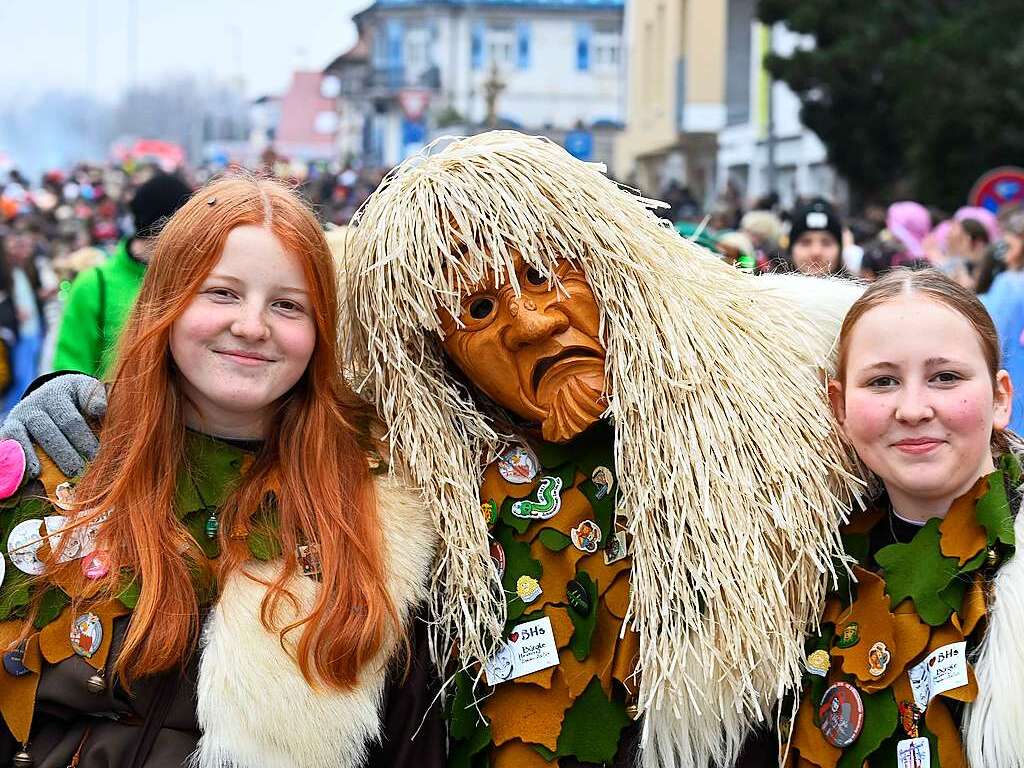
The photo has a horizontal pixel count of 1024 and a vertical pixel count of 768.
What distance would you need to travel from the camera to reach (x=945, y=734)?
2.04 metres

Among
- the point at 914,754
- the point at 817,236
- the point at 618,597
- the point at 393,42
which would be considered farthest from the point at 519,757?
the point at 393,42

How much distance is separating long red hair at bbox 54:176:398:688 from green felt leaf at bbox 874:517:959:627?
2.73 ft

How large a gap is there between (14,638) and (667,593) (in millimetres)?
1081

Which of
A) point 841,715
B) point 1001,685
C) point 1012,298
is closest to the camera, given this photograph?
point 1001,685

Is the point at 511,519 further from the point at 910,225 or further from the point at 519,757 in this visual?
the point at 910,225

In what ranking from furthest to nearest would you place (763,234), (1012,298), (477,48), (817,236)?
(477,48) → (763,234) → (817,236) → (1012,298)

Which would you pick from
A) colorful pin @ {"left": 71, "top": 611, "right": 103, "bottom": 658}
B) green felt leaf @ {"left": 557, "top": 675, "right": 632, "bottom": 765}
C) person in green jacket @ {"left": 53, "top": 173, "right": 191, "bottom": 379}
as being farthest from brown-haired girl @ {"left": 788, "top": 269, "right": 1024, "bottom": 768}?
person in green jacket @ {"left": 53, "top": 173, "right": 191, "bottom": 379}

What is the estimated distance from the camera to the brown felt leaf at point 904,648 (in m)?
2.09

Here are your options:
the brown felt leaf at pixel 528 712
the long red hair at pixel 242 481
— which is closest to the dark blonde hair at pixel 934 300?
the brown felt leaf at pixel 528 712

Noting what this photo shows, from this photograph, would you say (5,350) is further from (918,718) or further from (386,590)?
(918,718)

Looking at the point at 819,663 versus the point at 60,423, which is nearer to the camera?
the point at 819,663

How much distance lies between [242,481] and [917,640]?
116 centimetres

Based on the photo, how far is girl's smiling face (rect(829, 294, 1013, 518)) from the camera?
2.12 m

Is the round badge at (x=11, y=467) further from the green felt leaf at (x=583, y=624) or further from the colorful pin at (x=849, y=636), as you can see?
the colorful pin at (x=849, y=636)
